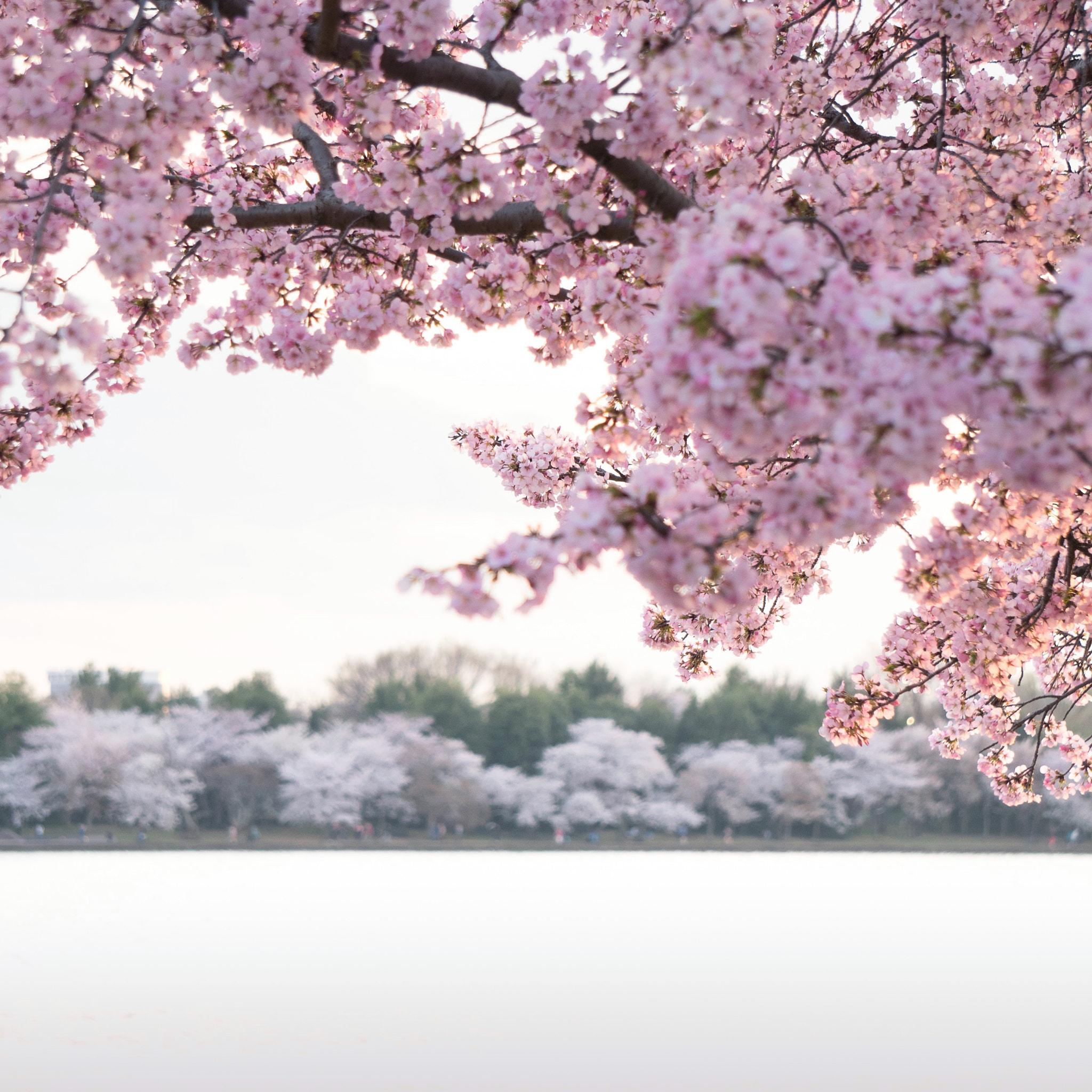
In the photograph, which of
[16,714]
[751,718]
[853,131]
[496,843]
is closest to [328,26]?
[853,131]

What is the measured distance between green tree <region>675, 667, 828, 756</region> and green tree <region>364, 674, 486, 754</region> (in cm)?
980

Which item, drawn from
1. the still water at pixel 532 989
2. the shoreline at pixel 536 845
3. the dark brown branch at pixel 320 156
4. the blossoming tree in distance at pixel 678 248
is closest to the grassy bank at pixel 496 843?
the shoreline at pixel 536 845

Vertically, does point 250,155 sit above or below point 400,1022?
above

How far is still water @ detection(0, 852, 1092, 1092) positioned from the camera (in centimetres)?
1217

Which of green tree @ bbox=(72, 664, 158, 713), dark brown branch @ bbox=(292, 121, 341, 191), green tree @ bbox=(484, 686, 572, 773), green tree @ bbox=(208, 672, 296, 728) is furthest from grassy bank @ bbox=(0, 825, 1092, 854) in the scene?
dark brown branch @ bbox=(292, 121, 341, 191)

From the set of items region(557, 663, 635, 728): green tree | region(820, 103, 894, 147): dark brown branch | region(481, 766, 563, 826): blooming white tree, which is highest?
region(820, 103, 894, 147): dark brown branch

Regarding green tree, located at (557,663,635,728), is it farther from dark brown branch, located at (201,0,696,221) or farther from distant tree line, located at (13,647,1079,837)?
dark brown branch, located at (201,0,696,221)

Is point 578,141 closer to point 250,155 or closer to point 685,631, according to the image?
point 250,155

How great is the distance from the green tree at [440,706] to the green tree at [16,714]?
13.8 metres

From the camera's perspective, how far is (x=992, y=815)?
50.5m

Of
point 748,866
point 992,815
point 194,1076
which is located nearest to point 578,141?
point 194,1076

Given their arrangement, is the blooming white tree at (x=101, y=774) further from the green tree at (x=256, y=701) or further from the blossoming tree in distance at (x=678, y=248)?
the blossoming tree in distance at (x=678, y=248)

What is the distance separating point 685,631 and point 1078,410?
5468mm

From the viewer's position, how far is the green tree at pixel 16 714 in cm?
4712
